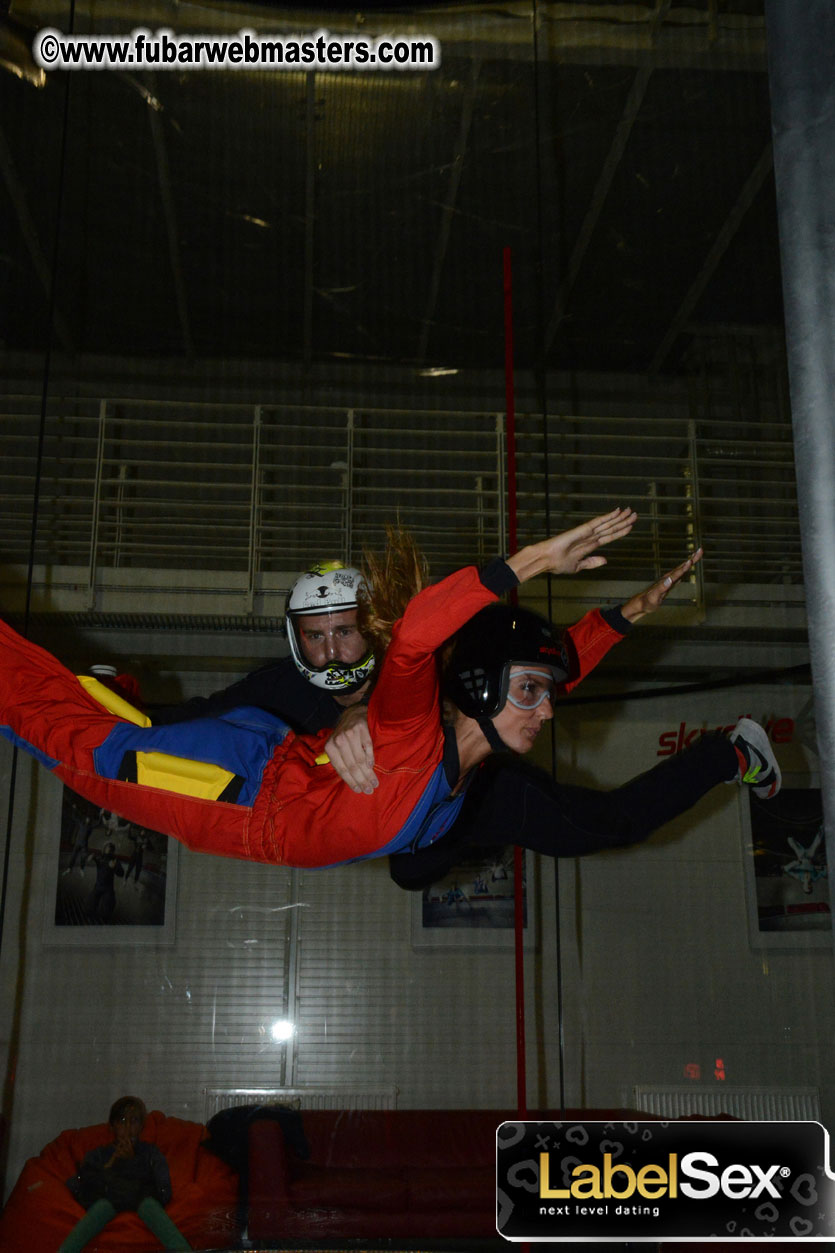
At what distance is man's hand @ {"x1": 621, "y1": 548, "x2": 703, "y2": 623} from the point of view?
2213 millimetres

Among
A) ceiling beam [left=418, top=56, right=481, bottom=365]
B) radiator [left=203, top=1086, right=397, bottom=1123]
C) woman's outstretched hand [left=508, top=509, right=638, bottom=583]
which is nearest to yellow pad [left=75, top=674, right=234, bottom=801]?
woman's outstretched hand [left=508, top=509, right=638, bottom=583]

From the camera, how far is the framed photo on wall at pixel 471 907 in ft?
12.3

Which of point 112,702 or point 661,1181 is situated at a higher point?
point 112,702

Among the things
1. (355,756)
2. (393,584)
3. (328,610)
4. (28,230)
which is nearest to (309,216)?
(28,230)

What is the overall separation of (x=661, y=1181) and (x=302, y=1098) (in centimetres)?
175

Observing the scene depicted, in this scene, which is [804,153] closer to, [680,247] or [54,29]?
[680,247]

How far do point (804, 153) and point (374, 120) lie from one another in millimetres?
3809

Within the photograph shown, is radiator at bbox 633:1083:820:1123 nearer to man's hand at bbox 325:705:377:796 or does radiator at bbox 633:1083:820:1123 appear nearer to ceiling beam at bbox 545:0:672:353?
man's hand at bbox 325:705:377:796

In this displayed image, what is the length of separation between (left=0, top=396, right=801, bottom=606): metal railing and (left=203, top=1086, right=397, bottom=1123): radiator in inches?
70.1

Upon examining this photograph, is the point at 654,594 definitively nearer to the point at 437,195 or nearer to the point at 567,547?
the point at 567,547

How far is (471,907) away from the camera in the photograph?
3.82m

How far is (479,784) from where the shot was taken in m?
2.43

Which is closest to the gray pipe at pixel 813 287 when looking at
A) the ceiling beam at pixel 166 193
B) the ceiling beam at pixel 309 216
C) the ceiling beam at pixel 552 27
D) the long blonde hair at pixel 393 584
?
the long blonde hair at pixel 393 584

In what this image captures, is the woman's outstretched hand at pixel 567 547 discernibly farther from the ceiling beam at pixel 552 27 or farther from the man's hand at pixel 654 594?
the ceiling beam at pixel 552 27
